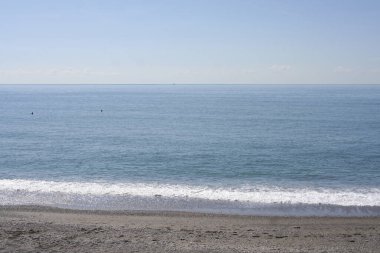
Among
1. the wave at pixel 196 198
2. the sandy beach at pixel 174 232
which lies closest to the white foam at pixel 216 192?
the wave at pixel 196 198

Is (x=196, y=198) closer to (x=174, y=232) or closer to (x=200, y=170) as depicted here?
(x=174, y=232)

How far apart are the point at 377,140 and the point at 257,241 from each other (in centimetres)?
3225

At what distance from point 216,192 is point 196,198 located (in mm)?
1746

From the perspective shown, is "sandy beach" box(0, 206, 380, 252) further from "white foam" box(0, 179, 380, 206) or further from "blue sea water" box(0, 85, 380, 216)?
"white foam" box(0, 179, 380, 206)

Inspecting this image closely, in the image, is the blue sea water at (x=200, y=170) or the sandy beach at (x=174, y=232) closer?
the sandy beach at (x=174, y=232)

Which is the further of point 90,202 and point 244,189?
point 244,189

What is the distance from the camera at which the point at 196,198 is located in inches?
925

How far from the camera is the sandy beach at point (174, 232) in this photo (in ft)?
46.7

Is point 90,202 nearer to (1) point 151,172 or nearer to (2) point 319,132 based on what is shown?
(1) point 151,172

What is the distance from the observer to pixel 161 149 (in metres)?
40.4

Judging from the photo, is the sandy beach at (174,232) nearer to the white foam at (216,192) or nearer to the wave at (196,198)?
the wave at (196,198)

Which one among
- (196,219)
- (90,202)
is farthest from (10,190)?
(196,219)

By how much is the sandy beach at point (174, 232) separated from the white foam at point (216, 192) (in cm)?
343

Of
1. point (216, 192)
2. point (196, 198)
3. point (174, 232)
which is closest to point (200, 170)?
point (216, 192)
